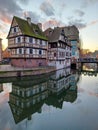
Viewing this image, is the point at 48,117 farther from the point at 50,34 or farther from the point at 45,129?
the point at 50,34

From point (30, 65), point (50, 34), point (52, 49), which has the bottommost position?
Result: point (30, 65)

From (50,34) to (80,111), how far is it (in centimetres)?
2975

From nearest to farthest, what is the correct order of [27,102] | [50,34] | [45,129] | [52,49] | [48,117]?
[45,129]
[48,117]
[27,102]
[52,49]
[50,34]

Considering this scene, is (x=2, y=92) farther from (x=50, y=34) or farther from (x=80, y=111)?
(x=50, y=34)

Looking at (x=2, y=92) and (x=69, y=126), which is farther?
(x=2, y=92)

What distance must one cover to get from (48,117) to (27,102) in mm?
3856

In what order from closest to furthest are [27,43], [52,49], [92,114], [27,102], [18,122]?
[18,122]
[92,114]
[27,102]
[27,43]
[52,49]

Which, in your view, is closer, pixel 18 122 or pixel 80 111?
pixel 18 122

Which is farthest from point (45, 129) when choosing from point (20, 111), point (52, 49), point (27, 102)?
point (52, 49)

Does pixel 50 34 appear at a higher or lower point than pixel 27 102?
higher

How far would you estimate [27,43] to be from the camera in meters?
27.6

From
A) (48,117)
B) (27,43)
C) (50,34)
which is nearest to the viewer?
(48,117)

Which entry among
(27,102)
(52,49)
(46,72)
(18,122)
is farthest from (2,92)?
(52,49)

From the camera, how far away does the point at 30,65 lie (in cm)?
2881
